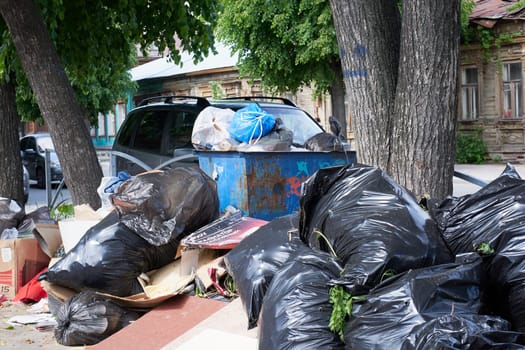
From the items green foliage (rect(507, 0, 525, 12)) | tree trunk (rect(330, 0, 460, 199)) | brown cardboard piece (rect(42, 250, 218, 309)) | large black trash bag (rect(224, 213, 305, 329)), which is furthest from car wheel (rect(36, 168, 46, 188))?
large black trash bag (rect(224, 213, 305, 329))

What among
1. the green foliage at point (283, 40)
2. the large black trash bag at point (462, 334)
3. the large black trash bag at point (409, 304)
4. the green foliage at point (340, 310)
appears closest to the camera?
the large black trash bag at point (462, 334)

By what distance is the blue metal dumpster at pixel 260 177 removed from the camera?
6.32 metres

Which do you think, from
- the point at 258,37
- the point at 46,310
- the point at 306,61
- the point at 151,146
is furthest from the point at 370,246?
the point at 258,37

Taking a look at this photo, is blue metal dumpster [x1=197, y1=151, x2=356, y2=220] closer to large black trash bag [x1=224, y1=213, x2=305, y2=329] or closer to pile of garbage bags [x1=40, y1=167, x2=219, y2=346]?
pile of garbage bags [x1=40, y1=167, x2=219, y2=346]

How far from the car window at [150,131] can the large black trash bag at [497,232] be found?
5430 millimetres

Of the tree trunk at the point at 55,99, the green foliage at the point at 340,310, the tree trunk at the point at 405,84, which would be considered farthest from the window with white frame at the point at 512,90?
the green foliage at the point at 340,310

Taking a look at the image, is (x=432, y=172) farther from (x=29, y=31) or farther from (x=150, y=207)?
(x=29, y=31)

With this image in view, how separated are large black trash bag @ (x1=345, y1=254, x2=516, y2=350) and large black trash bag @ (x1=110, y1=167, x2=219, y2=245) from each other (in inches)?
89.4

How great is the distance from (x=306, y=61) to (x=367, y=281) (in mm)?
17194

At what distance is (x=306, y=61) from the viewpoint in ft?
65.7

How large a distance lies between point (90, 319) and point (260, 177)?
6.55ft

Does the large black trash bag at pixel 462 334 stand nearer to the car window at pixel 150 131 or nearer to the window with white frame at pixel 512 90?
the car window at pixel 150 131

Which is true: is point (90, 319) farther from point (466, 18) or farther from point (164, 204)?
point (466, 18)

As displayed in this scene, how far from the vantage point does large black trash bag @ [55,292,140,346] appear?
4.95 metres
